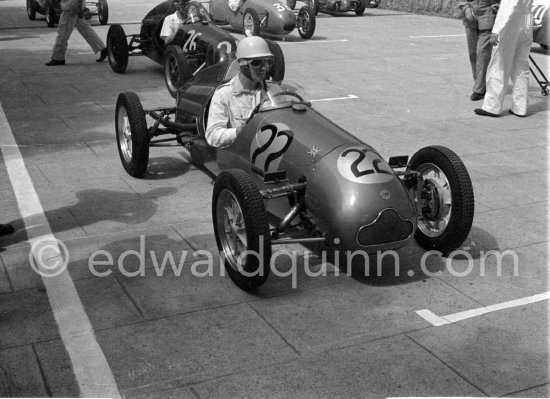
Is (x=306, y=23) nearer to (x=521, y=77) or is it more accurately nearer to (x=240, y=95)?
(x=521, y=77)

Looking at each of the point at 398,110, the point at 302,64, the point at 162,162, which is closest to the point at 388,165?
the point at 162,162

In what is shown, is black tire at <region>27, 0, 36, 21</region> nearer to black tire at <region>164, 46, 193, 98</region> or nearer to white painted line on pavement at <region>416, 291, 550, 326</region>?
black tire at <region>164, 46, 193, 98</region>

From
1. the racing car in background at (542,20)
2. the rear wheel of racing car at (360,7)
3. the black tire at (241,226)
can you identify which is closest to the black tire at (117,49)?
the black tire at (241,226)

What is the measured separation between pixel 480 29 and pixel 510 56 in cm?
89

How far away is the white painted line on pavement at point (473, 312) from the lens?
4966 mm

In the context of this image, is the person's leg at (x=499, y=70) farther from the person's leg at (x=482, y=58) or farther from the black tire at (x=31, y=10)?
the black tire at (x=31, y=10)

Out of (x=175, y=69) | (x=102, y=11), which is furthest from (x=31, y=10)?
(x=175, y=69)

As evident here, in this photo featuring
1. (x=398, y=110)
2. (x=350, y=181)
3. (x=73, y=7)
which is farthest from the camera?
(x=73, y=7)

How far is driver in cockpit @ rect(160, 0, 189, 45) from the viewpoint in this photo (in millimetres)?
12055

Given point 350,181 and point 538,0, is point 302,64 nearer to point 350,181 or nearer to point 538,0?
point 538,0

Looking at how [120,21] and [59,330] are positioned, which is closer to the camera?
[59,330]

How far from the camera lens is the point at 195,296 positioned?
5242mm

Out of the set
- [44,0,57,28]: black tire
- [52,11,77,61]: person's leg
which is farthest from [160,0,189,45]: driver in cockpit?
[44,0,57,28]: black tire

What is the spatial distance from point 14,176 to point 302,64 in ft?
24.7
